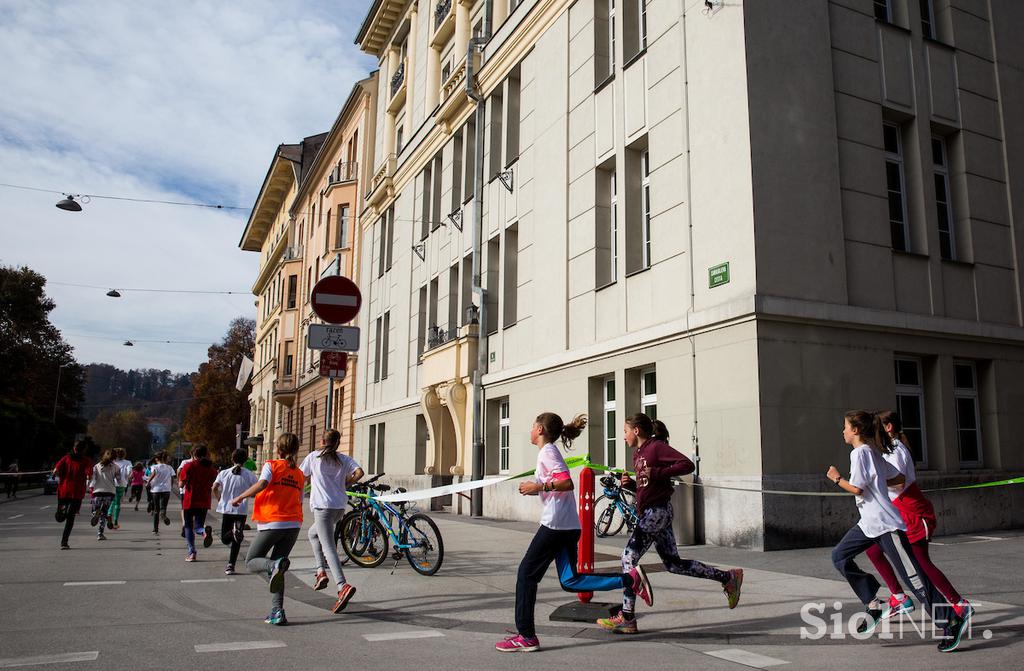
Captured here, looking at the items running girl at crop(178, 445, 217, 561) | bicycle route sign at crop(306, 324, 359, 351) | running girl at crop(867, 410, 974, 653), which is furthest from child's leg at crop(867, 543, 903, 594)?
running girl at crop(178, 445, 217, 561)

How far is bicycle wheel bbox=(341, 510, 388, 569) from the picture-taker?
10594 mm

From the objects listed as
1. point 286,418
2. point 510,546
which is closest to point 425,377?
point 510,546

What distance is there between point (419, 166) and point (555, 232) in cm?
1209

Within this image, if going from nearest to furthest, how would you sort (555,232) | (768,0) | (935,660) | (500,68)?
(935,660) < (768,0) < (555,232) < (500,68)

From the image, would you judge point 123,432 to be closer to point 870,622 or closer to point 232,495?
point 232,495

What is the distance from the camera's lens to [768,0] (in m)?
12.6

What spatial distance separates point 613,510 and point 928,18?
10419 mm

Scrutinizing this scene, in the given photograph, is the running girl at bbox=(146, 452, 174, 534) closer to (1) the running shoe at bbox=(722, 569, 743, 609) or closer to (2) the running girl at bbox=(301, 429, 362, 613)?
(2) the running girl at bbox=(301, 429, 362, 613)

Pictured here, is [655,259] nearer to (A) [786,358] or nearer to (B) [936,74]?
(A) [786,358]

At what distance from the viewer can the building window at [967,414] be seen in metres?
13.7

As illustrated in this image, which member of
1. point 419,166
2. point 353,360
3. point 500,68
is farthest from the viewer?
point 353,360

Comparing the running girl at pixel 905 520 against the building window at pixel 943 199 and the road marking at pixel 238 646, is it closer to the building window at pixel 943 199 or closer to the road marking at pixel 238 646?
the road marking at pixel 238 646

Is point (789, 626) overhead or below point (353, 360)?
below

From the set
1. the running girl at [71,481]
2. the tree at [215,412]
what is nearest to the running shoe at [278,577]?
the running girl at [71,481]
